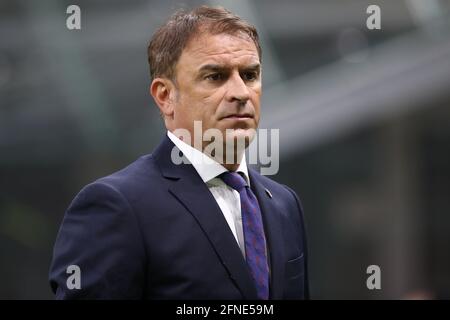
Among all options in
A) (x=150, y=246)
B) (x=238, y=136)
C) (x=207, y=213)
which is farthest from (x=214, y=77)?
(x=150, y=246)

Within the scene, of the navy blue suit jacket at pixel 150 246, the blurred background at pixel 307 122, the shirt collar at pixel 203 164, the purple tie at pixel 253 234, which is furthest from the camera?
the blurred background at pixel 307 122

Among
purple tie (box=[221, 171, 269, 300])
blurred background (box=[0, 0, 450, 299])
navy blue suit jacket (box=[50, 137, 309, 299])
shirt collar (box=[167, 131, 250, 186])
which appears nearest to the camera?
navy blue suit jacket (box=[50, 137, 309, 299])

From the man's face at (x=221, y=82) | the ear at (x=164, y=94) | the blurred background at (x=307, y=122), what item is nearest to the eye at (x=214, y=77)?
the man's face at (x=221, y=82)

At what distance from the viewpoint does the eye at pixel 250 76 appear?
2.52 metres

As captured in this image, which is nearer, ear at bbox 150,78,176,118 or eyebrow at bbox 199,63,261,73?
eyebrow at bbox 199,63,261,73

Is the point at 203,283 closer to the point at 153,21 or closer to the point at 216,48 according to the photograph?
the point at 216,48

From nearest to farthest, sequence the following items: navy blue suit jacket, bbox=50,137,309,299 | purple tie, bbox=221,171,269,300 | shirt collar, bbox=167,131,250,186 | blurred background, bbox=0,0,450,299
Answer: navy blue suit jacket, bbox=50,137,309,299 < purple tie, bbox=221,171,269,300 < shirt collar, bbox=167,131,250,186 < blurred background, bbox=0,0,450,299

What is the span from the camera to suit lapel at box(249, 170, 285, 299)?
2439 mm

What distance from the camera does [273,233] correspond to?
2.54 m

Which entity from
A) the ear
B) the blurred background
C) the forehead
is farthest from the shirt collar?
the blurred background

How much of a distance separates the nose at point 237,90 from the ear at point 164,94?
0.67ft

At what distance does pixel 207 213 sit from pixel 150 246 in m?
0.20

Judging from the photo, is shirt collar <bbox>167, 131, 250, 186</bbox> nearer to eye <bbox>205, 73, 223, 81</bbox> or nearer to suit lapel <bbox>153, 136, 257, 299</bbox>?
suit lapel <bbox>153, 136, 257, 299</bbox>

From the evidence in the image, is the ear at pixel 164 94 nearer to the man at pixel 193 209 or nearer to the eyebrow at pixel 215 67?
the man at pixel 193 209
